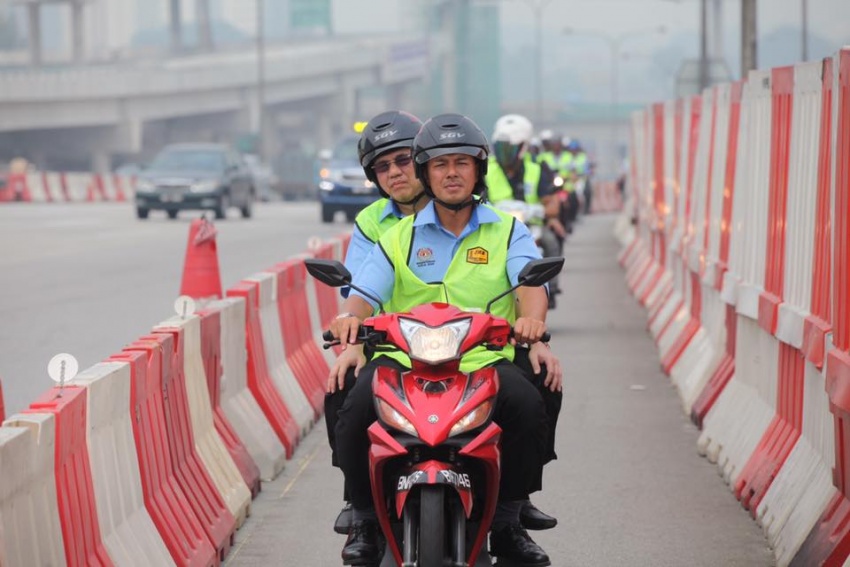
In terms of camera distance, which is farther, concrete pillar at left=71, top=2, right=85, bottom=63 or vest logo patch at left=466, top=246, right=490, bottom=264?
concrete pillar at left=71, top=2, right=85, bottom=63

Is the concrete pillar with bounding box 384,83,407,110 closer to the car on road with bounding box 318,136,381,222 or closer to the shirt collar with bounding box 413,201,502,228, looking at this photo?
the car on road with bounding box 318,136,381,222

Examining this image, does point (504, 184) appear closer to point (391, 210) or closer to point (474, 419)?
point (391, 210)

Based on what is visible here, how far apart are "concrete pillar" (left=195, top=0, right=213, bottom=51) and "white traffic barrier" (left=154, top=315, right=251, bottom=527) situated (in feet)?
442

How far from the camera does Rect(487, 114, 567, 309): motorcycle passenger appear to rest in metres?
16.2

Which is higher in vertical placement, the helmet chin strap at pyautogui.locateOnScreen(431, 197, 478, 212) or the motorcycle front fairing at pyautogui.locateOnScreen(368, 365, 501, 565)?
the helmet chin strap at pyautogui.locateOnScreen(431, 197, 478, 212)

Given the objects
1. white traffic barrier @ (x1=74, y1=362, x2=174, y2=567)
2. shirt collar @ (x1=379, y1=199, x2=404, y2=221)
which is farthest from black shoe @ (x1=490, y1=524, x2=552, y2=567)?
shirt collar @ (x1=379, y1=199, x2=404, y2=221)

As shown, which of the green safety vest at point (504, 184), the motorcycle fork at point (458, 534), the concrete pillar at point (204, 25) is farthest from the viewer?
the concrete pillar at point (204, 25)

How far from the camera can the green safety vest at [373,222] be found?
7.76 metres

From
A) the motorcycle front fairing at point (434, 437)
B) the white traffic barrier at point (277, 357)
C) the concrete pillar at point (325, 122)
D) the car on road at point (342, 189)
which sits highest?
the motorcycle front fairing at point (434, 437)

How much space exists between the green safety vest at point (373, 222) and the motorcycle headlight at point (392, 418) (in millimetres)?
1698

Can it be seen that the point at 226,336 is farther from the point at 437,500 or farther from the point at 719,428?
A: the point at 437,500

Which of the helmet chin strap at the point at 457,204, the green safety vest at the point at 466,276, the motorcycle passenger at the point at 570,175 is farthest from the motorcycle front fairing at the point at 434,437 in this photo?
the motorcycle passenger at the point at 570,175

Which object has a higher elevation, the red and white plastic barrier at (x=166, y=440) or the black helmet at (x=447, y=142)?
the black helmet at (x=447, y=142)

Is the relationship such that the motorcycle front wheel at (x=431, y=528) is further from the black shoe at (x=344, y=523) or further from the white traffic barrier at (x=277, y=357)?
the white traffic barrier at (x=277, y=357)
